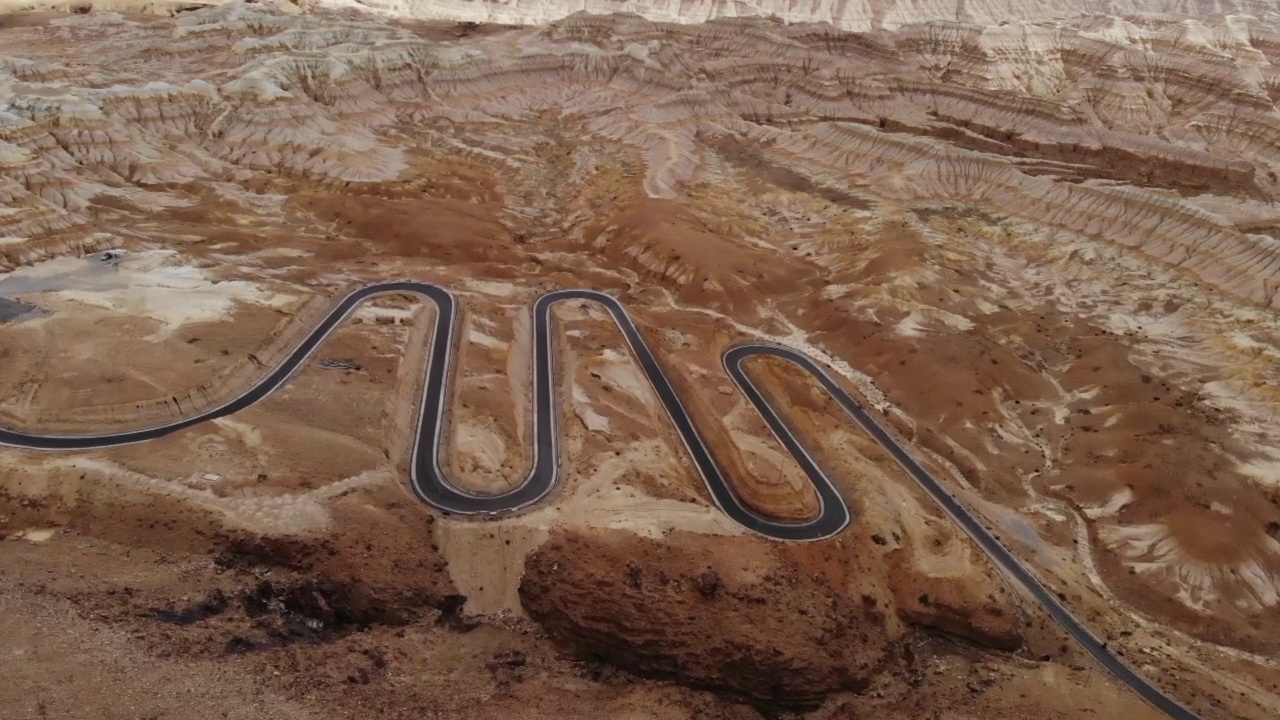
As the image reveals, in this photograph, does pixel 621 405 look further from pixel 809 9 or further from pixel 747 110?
pixel 809 9

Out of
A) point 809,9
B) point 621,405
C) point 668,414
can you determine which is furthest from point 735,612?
point 809,9

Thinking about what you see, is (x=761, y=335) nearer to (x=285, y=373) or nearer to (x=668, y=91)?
→ (x=285, y=373)

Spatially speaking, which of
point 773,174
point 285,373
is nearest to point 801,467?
→ point 285,373

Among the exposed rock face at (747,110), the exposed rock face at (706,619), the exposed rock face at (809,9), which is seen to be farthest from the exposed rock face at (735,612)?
the exposed rock face at (809,9)

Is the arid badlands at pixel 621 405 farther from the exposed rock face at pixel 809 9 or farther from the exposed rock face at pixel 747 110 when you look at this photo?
the exposed rock face at pixel 809 9

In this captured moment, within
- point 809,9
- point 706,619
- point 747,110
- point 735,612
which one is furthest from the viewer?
point 809,9
